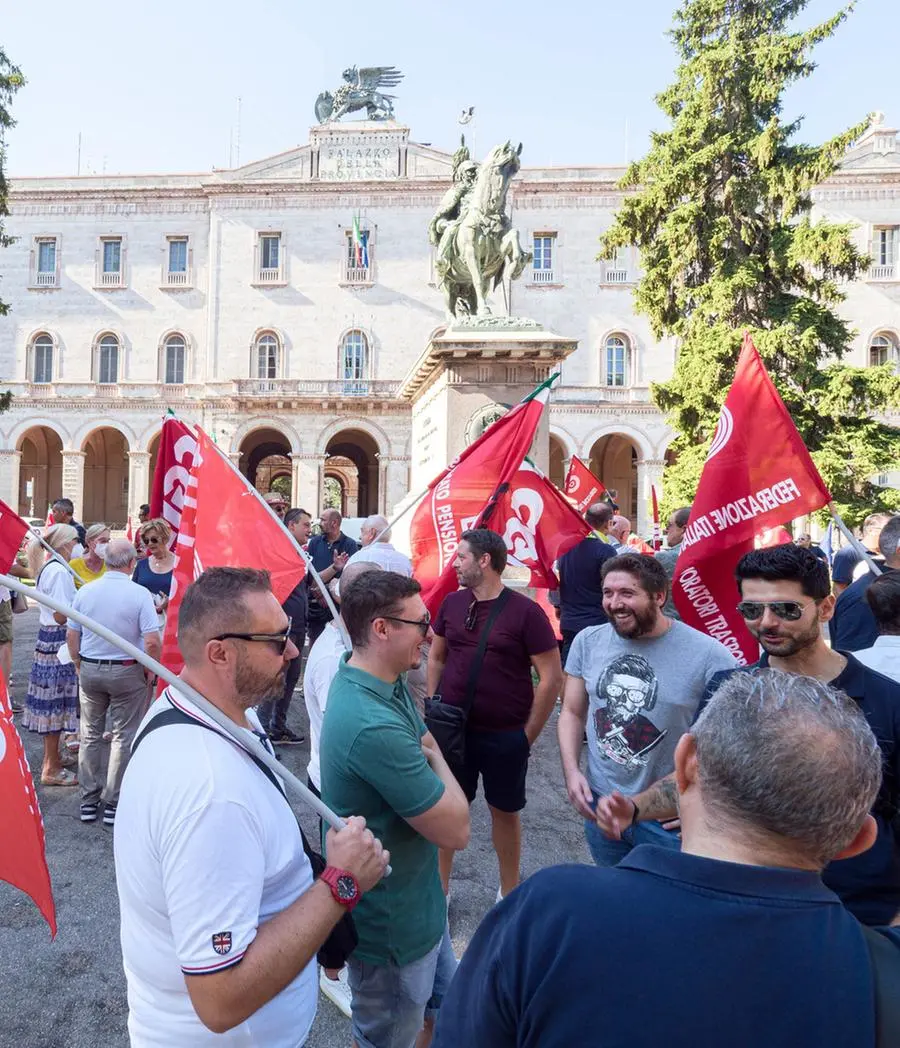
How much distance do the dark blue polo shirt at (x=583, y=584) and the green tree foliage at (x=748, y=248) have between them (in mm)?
11142

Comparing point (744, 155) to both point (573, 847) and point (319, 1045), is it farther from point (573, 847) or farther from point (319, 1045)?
point (319, 1045)

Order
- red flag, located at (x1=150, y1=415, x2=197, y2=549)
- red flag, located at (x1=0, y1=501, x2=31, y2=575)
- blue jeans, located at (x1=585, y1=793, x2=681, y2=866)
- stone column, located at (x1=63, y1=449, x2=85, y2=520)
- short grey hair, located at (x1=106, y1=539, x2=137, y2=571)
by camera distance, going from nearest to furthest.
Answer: blue jeans, located at (x1=585, y1=793, x2=681, y2=866) < red flag, located at (x1=0, y1=501, x2=31, y2=575) < short grey hair, located at (x1=106, y1=539, x2=137, y2=571) < red flag, located at (x1=150, y1=415, x2=197, y2=549) < stone column, located at (x1=63, y1=449, x2=85, y2=520)

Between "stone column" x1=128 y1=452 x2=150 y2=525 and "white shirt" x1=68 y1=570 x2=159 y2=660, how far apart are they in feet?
97.9

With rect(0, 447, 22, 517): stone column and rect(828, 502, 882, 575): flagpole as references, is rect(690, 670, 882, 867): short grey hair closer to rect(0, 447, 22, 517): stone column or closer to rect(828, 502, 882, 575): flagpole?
rect(828, 502, 882, 575): flagpole

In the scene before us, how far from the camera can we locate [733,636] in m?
3.96

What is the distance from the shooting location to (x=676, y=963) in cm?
98

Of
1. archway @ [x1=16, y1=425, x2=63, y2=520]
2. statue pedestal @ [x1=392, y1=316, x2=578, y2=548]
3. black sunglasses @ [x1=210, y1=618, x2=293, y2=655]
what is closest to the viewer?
black sunglasses @ [x1=210, y1=618, x2=293, y2=655]

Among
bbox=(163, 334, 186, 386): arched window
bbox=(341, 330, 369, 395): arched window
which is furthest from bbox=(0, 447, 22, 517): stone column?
bbox=(341, 330, 369, 395): arched window

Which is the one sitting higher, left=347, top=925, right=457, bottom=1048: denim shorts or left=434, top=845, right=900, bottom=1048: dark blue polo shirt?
left=434, top=845, right=900, bottom=1048: dark blue polo shirt

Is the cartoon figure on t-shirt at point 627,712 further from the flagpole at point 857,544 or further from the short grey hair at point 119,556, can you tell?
the short grey hair at point 119,556

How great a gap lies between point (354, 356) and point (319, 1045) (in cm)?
3160

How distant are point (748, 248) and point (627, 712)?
1788 cm

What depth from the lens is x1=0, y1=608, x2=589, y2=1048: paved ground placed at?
118 inches

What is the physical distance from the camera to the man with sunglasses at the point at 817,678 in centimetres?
208
